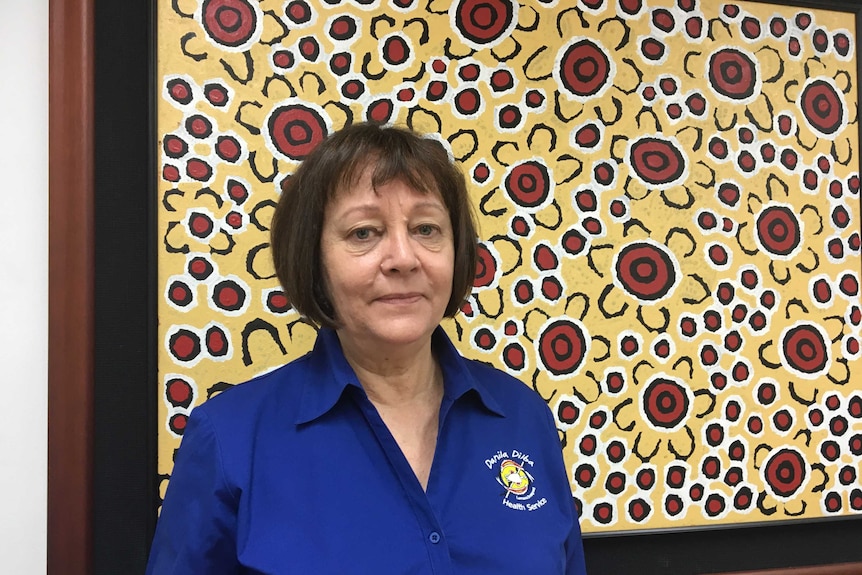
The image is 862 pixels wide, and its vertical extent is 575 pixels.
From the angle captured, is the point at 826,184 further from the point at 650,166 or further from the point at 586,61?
the point at 586,61

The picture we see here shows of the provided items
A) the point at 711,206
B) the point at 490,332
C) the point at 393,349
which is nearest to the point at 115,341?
the point at 393,349

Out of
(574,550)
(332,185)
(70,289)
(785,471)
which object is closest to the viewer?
(332,185)

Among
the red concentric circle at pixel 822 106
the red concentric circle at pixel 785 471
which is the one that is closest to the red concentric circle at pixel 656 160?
the red concentric circle at pixel 822 106

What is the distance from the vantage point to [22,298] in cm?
136

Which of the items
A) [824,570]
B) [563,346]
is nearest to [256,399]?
[563,346]

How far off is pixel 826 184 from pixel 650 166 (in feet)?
1.62

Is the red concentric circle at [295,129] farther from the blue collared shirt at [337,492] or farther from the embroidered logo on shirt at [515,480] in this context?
the embroidered logo on shirt at [515,480]

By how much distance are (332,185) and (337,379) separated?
31 cm

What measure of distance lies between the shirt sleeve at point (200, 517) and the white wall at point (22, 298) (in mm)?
515

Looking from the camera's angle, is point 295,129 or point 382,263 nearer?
point 382,263

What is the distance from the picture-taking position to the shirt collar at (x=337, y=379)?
1038mm

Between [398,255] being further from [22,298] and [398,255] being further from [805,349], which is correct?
[805,349]

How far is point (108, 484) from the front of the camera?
1.37m

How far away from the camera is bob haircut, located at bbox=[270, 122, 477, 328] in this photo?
3.51 ft
